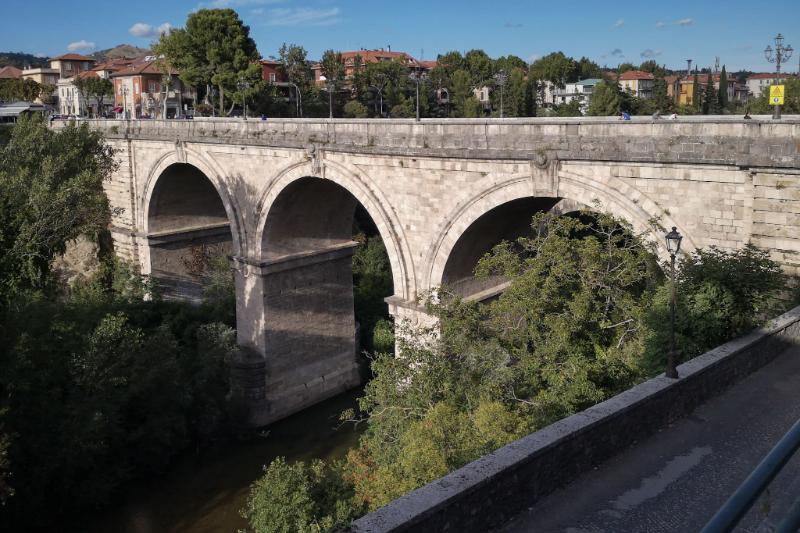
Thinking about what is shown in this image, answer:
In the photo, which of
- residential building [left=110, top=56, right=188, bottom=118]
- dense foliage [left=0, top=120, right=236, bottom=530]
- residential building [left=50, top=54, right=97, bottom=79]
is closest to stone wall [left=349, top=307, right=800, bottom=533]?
dense foliage [left=0, top=120, right=236, bottom=530]

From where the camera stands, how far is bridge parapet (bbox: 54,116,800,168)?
10094 millimetres

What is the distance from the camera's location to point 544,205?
14766mm

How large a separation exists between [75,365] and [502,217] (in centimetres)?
938

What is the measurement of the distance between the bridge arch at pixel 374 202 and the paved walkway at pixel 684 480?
319 inches

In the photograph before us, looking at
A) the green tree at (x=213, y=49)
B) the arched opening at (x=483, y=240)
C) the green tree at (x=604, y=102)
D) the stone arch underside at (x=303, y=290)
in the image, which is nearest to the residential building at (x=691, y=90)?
the green tree at (x=604, y=102)

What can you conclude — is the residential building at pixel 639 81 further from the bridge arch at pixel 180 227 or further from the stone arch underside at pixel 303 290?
the stone arch underside at pixel 303 290

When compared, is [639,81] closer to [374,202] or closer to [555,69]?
[555,69]

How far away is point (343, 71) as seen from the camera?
5325cm

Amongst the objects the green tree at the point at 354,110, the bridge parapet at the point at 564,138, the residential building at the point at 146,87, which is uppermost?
the residential building at the point at 146,87

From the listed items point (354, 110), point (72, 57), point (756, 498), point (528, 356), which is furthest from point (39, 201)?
point (72, 57)

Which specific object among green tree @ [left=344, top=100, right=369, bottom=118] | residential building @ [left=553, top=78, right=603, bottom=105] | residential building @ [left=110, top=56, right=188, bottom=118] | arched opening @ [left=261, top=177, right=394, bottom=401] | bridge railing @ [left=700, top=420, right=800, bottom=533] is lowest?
arched opening @ [left=261, top=177, right=394, bottom=401]

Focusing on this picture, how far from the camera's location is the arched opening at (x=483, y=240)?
1393 centimetres

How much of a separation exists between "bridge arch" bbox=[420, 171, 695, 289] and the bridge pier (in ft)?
20.1

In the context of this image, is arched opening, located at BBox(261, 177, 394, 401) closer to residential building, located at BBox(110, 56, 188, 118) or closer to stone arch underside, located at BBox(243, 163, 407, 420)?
stone arch underside, located at BBox(243, 163, 407, 420)
